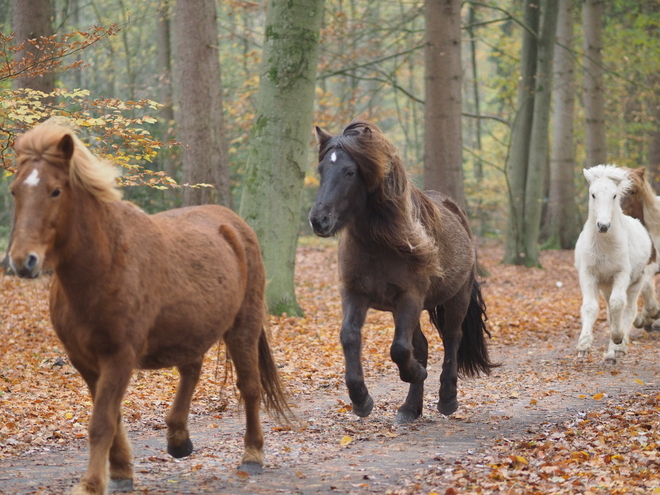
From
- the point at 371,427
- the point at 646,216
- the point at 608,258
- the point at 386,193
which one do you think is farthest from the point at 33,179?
the point at 646,216

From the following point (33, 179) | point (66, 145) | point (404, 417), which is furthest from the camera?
point (404, 417)

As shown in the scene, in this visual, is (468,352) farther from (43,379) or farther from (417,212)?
(43,379)

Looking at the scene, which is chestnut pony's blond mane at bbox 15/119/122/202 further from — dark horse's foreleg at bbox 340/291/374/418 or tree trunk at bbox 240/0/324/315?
tree trunk at bbox 240/0/324/315

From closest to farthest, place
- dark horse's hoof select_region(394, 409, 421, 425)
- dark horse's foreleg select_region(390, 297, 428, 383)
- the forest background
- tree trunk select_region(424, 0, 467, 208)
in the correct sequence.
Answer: dark horse's foreleg select_region(390, 297, 428, 383), dark horse's hoof select_region(394, 409, 421, 425), the forest background, tree trunk select_region(424, 0, 467, 208)

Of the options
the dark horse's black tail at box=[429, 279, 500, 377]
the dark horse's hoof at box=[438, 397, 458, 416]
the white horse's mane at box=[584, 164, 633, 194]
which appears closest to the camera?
the dark horse's hoof at box=[438, 397, 458, 416]

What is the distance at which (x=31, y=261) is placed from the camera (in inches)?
150

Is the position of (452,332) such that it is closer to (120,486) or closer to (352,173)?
(352,173)

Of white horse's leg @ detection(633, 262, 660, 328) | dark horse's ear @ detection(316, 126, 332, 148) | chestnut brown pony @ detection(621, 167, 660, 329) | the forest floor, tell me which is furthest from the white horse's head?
dark horse's ear @ detection(316, 126, 332, 148)

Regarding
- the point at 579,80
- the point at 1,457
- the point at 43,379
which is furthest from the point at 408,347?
the point at 579,80

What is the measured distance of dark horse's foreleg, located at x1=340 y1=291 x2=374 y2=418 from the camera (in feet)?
20.3

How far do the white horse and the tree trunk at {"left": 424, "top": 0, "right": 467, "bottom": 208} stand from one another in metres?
6.43

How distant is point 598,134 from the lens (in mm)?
23797

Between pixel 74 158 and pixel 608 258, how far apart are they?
7821 millimetres

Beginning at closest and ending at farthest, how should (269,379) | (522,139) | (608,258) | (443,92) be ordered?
(269,379) < (608,258) < (443,92) < (522,139)
